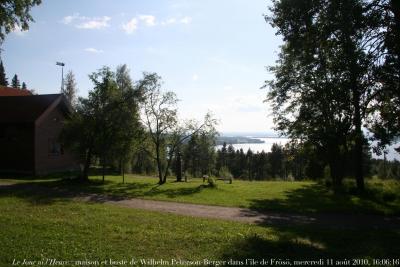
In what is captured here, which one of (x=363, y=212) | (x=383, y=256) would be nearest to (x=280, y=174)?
(x=363, y=212)

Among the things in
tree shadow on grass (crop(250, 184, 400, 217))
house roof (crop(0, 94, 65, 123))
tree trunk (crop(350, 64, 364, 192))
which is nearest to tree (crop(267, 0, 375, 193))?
tree trunk (crop(350, 64, 364, 192))

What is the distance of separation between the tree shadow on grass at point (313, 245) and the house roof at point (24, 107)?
2628cm

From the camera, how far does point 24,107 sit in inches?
1344

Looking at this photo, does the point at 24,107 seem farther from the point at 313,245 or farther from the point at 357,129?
the point at 313,245

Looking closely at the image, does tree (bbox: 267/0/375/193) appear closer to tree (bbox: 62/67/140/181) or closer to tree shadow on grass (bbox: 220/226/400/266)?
tree shadow on grass (bbox: 220/226/400/266)

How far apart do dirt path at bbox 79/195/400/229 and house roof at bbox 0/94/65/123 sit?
53.9 ft

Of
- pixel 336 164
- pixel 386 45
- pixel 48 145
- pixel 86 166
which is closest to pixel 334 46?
pixel 386 45

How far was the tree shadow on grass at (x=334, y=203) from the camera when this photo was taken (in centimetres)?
1823

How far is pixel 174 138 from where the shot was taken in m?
33.2

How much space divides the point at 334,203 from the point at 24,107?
2761 centimetres

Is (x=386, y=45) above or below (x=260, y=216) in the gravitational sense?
above

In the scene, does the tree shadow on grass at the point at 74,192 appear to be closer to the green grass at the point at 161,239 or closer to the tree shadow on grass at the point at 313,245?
the green grass at the point at 161,239

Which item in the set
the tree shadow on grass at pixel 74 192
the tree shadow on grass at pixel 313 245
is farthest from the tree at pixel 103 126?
the tree shadow on grass at pixel 313 245

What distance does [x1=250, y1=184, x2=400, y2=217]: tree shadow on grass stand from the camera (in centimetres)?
1823
